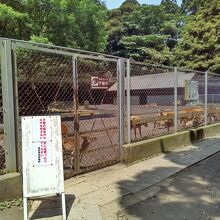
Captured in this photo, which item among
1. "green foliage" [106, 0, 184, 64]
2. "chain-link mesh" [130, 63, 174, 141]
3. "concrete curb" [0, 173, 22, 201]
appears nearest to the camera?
"concrete curb" [0, 173, 22, 201]

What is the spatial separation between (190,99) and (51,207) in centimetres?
688

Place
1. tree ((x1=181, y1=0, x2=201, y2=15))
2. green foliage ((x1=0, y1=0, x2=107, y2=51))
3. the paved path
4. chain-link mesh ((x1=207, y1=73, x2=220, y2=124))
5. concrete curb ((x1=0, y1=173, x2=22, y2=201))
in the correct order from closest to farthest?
the paved path → concrete curb ((x1=0, y1=173, x2=22, y2=201)) → chain-link mesh ((x1=207, y1=73, x2=220, y2=124)) → green foliage ((x1=0, y1=0, x2=107, y2=51)) → tree ((x1=181, y1=0, x2=201, y2=15))

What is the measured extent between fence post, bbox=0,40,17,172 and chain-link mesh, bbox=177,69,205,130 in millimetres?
5906

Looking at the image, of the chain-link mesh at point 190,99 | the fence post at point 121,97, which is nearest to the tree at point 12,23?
the chain-link mesh at point 190,99

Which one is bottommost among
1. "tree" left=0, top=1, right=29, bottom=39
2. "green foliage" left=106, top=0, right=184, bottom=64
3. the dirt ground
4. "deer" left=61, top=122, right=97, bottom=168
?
the dirt ground

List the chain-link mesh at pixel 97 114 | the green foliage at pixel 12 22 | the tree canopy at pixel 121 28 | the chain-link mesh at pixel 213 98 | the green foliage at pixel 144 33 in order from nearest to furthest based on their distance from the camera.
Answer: the chain-link mesh at pixel 97 114, the chain-link mesh at pixel 213 98, the green foliage at pixel 12 22, the tree canopy at pixel 121 28, the green foliage at pixel 144 33

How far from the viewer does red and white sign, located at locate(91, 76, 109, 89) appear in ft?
22.0

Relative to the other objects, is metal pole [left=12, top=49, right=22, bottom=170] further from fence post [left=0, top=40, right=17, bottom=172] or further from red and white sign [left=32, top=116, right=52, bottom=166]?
red and white sign [left=32, top=116, right=52, bottom=166]

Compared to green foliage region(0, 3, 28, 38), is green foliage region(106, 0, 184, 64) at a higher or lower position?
higher

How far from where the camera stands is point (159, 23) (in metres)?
54.1

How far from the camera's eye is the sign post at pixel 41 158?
447cm

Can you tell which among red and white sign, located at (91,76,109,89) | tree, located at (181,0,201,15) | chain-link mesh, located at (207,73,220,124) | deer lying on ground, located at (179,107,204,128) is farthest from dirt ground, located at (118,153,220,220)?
tree, located at (181,0,201,15)

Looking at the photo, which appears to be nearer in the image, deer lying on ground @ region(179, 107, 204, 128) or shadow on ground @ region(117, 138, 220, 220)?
shadow on ground @ region(117, 138, 220, 220)

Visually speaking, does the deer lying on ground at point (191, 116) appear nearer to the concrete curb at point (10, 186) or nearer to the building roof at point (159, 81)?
the building roof at point (159, 81)
